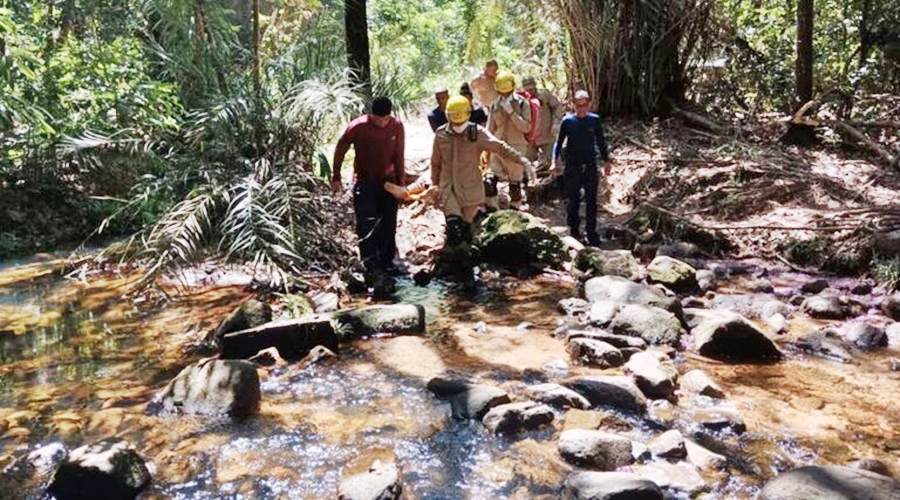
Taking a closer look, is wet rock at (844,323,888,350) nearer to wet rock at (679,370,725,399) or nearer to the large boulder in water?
wet rock at (679,370,725,399)

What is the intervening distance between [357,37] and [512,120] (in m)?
2.16

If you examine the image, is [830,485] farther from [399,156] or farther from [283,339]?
[399,156]

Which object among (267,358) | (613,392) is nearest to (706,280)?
(613,392)

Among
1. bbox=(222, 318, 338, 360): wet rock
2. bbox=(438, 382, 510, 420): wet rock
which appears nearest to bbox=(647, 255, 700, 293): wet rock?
bbox=(438, 382, 510, 420): wet rock

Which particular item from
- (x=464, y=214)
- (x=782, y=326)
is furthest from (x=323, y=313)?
(x=782, y=326)

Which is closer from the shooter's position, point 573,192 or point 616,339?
point 616,339

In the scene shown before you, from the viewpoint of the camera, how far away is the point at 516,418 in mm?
4547

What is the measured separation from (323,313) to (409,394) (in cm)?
154

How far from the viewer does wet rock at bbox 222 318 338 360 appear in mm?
5812

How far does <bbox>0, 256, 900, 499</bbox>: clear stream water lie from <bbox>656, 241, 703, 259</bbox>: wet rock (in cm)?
130

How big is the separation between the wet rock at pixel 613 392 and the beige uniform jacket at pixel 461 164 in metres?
2.96

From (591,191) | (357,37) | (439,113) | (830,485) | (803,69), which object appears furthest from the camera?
(803,69)

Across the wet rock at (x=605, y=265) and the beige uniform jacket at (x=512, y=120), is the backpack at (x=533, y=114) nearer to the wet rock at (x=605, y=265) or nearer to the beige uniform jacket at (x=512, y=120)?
the beige uniform jacket at (x=512, y=120)

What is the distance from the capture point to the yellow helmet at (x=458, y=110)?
7.16 meters
